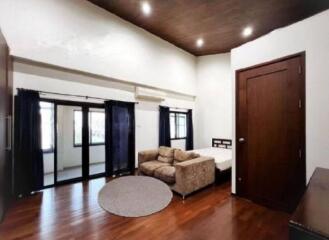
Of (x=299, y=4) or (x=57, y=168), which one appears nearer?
(x=299, y=4)

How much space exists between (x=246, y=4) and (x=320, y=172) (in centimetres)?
362

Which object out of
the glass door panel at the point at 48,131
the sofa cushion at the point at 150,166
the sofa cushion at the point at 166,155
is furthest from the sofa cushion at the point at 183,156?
the glass door panel at the point at 48,131

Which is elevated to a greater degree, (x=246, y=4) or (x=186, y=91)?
(x=246, y=4)

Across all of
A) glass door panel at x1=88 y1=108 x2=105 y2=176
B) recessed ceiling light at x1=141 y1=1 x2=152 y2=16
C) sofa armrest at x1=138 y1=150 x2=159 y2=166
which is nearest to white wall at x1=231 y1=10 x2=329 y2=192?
recessed ceiling light at x1=141 y1=1 x2=152 y2=16

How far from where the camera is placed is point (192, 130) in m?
7.43

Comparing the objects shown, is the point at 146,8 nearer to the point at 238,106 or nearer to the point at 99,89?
the point at 99,89

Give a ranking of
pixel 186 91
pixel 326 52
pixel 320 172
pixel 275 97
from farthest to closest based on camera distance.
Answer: pixel 186 91, pixel 275 97, pixel 326 52, pixel 320 172

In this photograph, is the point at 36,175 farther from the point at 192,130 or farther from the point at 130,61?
the point at 192,130

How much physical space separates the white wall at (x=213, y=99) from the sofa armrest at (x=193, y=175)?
2.98 metres

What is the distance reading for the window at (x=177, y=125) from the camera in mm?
7021

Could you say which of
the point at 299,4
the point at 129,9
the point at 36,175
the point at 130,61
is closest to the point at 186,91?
the point at 130,61

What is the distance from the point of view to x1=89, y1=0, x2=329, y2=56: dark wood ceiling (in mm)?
4105

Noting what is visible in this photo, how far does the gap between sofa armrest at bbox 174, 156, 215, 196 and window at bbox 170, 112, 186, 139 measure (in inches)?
116

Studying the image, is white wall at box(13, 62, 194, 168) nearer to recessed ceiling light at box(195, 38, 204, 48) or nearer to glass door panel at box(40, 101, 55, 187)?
glass door panel at box(40, 101, 55, 187)
